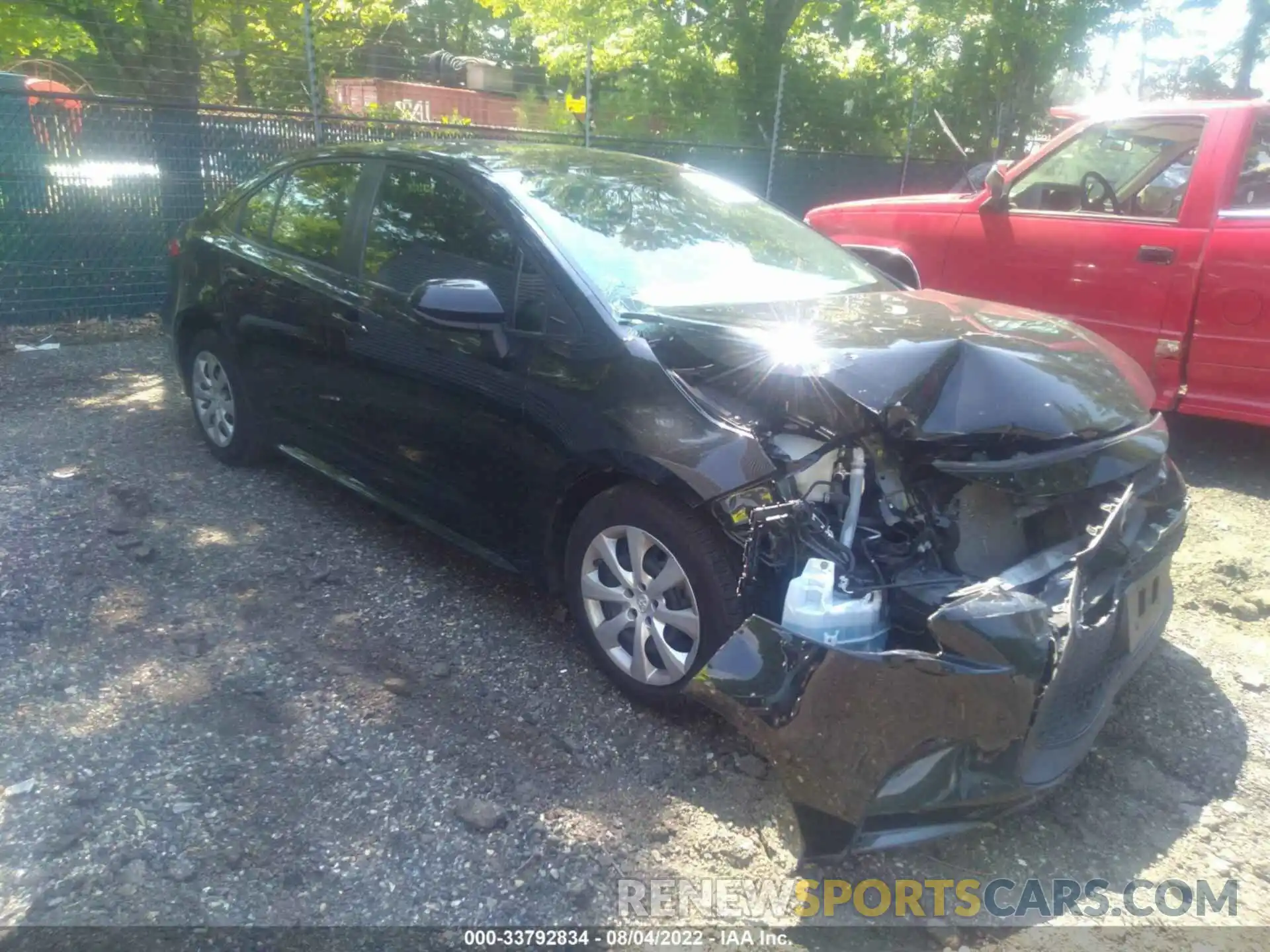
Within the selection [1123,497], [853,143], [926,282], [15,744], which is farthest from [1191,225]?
[853,143]

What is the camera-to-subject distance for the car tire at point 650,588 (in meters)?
2.97

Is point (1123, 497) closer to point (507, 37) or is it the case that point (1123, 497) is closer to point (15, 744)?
point (15, 744)

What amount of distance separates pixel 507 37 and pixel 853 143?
128ft

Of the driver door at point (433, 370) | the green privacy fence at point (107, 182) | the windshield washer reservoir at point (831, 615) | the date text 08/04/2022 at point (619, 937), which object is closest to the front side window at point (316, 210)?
the driver door at point (433, 370)

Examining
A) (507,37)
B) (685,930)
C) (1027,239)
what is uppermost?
(507,37)

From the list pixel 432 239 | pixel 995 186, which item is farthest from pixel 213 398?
pixel 995 186

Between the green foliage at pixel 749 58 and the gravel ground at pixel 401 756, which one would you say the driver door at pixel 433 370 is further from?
the green foliage at pixel 749 58

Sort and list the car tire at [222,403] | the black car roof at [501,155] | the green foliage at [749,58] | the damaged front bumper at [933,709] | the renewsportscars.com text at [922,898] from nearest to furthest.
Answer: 1. the damaged front bumper at [933,709]
2. the renewsportscars.com text at [922,898]
3. the black car roof at [501,155]
4. the car tire at [222,403]
5. the green foliage at [749,58]

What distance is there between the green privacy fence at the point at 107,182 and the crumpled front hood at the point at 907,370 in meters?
5.47

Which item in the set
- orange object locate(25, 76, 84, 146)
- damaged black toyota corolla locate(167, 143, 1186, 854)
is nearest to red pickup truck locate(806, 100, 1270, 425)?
damaged black toyota corolla locate(167, 143, 1186, 854)

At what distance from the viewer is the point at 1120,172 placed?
6.15 meters

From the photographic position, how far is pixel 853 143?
14.2m

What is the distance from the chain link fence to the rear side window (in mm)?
1499

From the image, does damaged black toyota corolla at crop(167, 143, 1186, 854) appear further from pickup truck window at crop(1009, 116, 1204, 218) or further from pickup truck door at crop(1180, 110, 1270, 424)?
pickup truck window at crop(1009, 116, 1204, 218)
